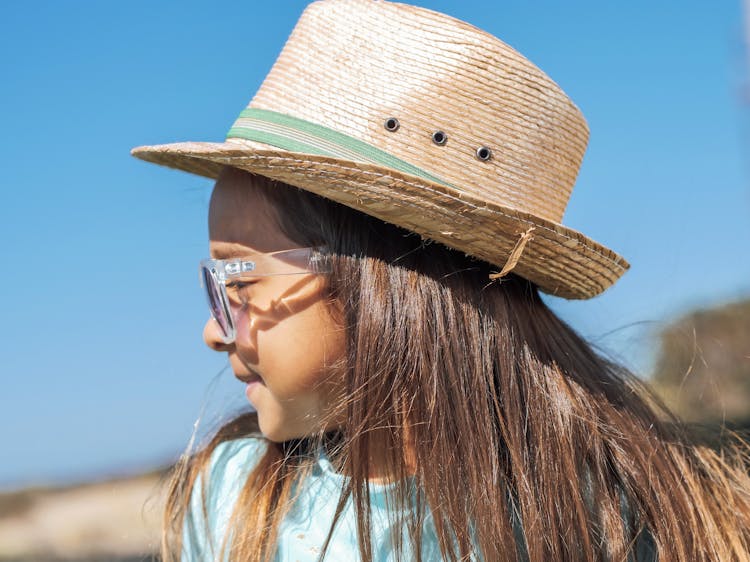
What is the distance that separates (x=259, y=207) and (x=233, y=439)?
77cm

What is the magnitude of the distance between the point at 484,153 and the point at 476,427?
0.57 m

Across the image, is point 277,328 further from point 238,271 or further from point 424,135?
point 424,135

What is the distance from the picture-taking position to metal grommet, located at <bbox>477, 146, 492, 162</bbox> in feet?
5.50

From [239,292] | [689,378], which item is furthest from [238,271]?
[689,378]

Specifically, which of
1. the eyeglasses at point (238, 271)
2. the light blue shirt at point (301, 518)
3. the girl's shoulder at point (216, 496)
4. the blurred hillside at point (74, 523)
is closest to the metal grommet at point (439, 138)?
the eyeglasses at point (238, 271)

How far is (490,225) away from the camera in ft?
5.28

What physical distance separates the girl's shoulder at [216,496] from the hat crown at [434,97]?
2.81 ft

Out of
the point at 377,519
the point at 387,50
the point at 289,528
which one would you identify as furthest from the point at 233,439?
the point at 387,50

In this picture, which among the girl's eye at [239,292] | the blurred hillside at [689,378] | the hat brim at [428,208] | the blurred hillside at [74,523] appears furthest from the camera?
the blurred hillside at [74,523]

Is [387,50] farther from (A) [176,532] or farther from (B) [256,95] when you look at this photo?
(A) [176,532]

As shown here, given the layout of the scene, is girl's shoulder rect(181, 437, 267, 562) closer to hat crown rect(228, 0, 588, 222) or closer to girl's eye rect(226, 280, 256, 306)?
girl's eye rect(226, 280, 256, 306)

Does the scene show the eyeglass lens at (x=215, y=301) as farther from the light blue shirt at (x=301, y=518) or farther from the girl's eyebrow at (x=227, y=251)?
the light blue shirt at (x=301, y=518)

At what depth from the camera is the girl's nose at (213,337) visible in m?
1.87

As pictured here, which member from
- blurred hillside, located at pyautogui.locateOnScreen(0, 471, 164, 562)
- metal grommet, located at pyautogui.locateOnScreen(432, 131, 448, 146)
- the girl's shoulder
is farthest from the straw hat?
blurred hillside, located at pyautogui.locateOnScreen(0, 471, 164, 562)
